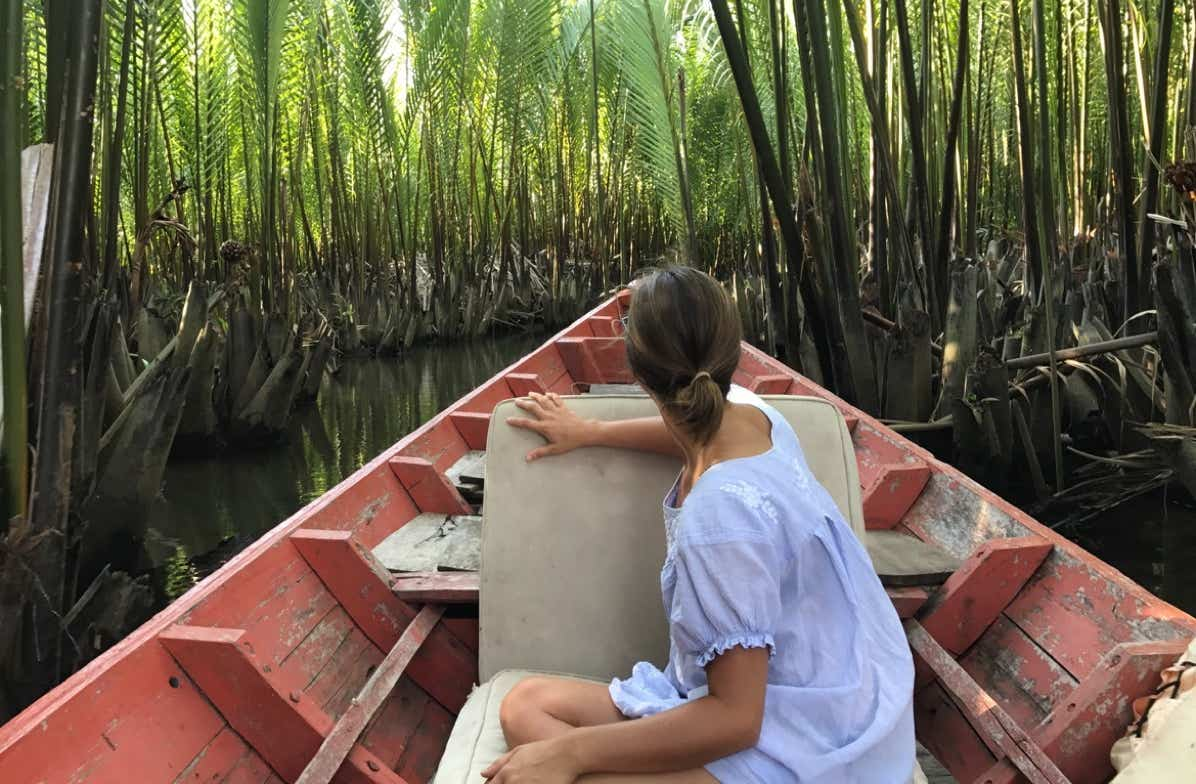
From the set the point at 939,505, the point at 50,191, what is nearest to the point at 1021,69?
the point at 939,505

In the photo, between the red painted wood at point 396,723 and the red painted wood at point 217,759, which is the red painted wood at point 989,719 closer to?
the red painted wood at point 396,723

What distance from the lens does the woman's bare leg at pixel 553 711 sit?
1.33m

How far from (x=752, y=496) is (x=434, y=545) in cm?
140

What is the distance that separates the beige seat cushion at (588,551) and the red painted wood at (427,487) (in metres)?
0.90

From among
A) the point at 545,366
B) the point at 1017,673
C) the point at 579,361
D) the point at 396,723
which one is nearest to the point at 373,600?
the point at 396,723

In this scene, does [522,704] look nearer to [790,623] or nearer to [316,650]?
[790,623]

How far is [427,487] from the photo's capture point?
8.71ft

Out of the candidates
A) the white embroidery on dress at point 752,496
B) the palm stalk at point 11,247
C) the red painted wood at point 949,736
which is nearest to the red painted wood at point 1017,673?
the red painted wood at point 949,736

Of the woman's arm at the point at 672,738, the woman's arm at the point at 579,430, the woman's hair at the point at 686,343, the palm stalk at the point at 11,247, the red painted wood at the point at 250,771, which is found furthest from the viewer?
the palm stalk at the point at 11,247

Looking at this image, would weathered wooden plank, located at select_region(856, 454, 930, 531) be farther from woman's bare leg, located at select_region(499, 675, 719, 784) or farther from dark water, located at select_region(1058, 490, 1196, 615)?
dark water, located at select_region(1058, 490, 1196, 615)

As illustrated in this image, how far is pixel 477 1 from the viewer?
10.8m

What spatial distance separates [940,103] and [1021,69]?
2.11m

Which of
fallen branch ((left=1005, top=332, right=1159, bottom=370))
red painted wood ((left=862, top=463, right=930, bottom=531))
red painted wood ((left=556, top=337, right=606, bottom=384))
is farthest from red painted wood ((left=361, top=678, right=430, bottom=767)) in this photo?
red painted wood ((left=556, top=337, right=606, bottom=384))

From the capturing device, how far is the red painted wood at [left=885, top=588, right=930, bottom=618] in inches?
78.3
